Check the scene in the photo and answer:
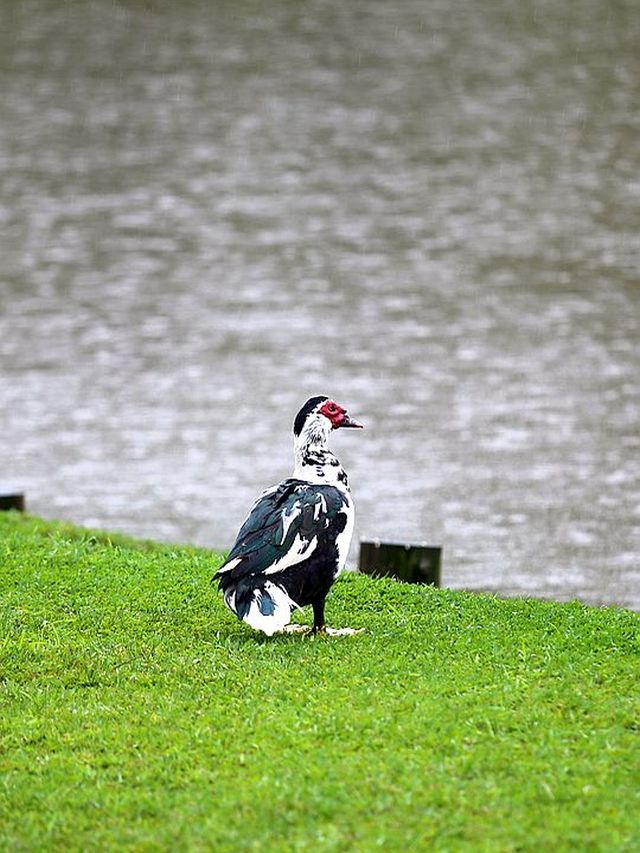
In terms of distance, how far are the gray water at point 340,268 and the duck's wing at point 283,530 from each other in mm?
3461

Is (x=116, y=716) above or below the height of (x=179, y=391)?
below

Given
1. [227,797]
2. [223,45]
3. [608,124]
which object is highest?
[223,45]

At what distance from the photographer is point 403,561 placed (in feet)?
26.2

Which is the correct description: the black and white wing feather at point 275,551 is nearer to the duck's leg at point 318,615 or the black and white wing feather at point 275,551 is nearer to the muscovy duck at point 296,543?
the muscovy duck at point 296,543

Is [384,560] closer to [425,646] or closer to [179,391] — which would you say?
[425,646]

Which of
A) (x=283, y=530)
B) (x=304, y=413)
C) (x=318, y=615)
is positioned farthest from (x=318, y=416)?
(x=318, y=615)

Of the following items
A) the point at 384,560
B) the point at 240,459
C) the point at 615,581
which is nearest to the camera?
the point at 384,560

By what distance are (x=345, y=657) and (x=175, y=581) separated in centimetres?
172

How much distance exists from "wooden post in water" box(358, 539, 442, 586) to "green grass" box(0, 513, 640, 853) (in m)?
0.82

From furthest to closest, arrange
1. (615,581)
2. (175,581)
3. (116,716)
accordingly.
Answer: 1. (615,581)
2. (175,581)
3. (116,716)

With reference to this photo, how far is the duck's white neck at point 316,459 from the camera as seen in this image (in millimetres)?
6258

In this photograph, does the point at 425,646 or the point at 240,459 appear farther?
the point at 240,459

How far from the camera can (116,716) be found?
17.3ft

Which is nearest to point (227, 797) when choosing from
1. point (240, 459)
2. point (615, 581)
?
point (615, 581)
